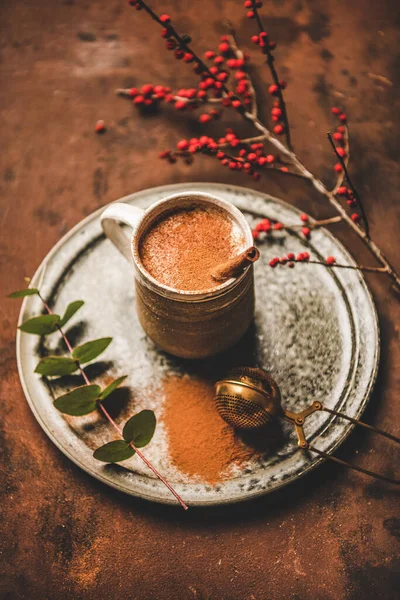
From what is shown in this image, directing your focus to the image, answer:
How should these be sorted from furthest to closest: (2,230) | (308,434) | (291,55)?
(291,55)
(2,230)
(308,434)

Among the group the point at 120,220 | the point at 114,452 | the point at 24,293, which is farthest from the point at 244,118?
the point at 114,452

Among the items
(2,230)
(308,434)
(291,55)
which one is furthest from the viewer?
(291,55)

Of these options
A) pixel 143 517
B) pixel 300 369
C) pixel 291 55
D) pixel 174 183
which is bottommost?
pixel 143 517

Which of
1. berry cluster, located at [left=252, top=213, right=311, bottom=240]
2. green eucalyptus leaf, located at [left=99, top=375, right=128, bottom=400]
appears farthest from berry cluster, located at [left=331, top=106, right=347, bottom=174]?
green eucalyptus leaf, located at [left=99, top=375, right=128, bottom=400]

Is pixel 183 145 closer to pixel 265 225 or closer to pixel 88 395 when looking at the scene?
pixel 265 225

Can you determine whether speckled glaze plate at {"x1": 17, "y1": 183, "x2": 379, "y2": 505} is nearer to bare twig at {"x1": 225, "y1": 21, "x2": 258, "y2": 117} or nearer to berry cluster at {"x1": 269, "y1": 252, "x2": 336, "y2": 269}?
berry cluster at {"x1": 269, "y1": 252, "x2": 336, "y2": 269}

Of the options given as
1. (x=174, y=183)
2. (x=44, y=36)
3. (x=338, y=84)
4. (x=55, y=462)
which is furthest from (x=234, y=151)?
(x=55, y=462)

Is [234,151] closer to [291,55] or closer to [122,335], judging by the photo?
[291,55]
